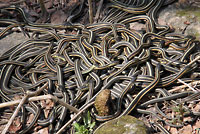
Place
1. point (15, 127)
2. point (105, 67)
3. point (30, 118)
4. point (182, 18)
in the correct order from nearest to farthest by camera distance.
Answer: point (15, 127)
point (30, 118)
point (105, 67)
point (182, 18)

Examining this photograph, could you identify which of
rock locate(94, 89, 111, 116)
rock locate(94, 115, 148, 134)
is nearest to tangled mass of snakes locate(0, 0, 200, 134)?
rock locate(94, 89, 111, 116)

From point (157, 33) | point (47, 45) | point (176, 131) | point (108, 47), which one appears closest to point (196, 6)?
point (157, 33)

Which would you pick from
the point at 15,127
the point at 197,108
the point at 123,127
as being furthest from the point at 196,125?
the point at 15,127

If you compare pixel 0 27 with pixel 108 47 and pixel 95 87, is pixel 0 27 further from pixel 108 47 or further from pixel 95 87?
pixel 95 87

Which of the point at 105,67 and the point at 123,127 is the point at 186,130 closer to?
the point at 123,127

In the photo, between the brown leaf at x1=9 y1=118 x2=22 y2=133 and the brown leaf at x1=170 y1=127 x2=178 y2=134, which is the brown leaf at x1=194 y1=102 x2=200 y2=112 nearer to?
the brown leaf at x1=170 y1=127 x2=178 y2=134

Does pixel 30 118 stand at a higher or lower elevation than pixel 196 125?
higher
